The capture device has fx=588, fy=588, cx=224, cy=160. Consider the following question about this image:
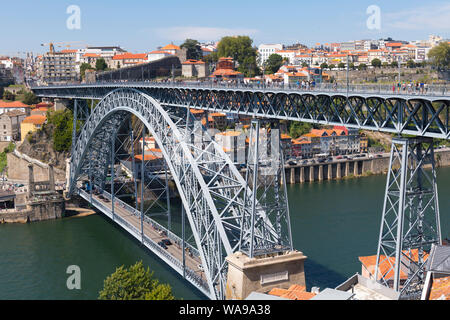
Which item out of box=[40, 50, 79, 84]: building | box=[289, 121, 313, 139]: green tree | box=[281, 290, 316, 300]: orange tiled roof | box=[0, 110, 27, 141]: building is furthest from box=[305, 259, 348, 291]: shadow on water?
box=[40, 50, 79, 84]: building

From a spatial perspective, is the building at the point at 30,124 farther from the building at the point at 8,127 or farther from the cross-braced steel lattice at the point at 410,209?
the cross-braced steel lattice at the point at 410,209

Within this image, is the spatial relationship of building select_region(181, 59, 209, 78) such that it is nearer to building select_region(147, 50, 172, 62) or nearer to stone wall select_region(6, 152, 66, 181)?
building select_region(147, 50, 172, 62)

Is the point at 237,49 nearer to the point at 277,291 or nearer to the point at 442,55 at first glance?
the point at 442,55

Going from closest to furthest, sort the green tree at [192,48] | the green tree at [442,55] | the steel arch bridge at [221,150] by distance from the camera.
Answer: the steel arch bridge at [221,150], the green tree at [442,55], the green tree at [192,48]
